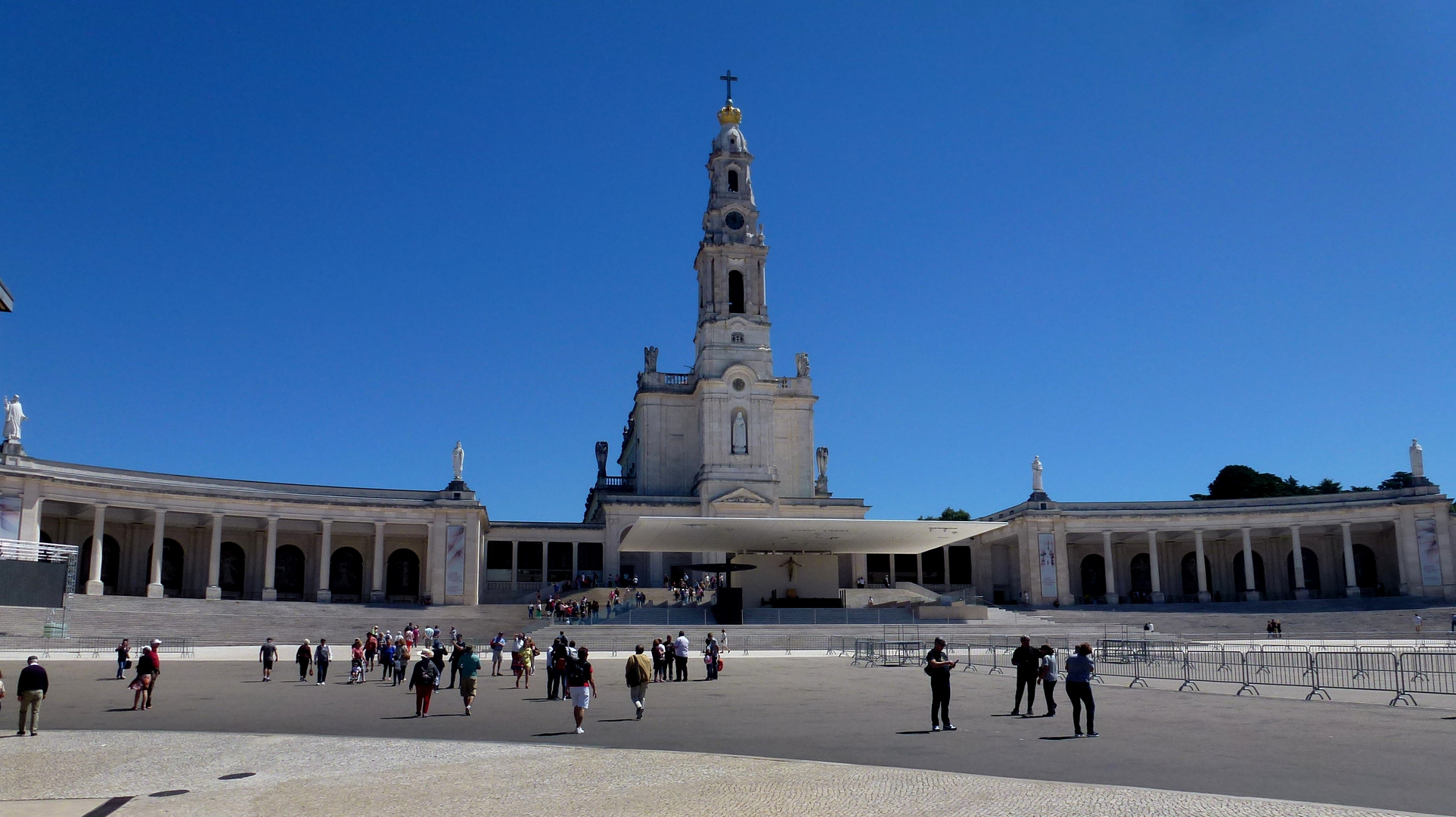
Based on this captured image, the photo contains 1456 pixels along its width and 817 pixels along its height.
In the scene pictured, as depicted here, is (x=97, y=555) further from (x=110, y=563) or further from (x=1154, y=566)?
(x=1154, y=566)

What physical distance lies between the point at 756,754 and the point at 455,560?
5098cm

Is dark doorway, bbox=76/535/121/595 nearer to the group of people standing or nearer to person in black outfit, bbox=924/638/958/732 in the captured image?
the group of people standing

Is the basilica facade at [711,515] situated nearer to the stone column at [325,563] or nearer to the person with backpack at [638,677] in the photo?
the stone column at [325,563]

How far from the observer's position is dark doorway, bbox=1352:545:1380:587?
7525 centimetres

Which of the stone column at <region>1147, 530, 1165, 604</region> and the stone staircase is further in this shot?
Result: the stone column at <region>1147, 530, 1165, 604</region>

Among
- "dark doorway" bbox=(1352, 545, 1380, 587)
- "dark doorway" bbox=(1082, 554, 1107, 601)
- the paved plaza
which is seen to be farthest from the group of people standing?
"dark doorway" bbox=(1352, 545, 1380, 587)

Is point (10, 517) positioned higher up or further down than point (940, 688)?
higher up

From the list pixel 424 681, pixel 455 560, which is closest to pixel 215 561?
pixel 455 560

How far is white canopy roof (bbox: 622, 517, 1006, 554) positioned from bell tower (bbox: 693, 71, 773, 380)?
21047 mm

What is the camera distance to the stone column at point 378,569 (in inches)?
2509

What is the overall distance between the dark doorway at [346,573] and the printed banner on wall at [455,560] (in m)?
9.47

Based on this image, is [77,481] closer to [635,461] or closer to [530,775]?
[635,461]

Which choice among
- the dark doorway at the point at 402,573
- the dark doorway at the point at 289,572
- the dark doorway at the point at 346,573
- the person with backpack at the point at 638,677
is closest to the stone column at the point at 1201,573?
the dark doorway at the point at 402,573

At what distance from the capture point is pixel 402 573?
72.0 metres
